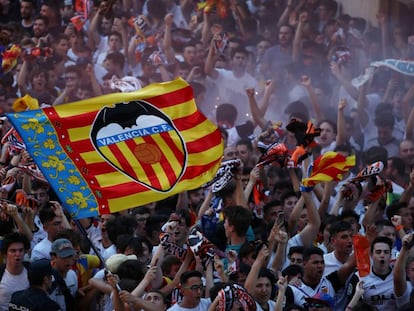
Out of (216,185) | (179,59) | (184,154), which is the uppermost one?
(184,154)

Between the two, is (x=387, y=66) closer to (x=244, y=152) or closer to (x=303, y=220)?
(x=244, y=152)

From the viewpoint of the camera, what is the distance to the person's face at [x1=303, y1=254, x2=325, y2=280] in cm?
1166

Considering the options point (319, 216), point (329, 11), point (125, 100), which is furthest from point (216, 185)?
point (329, 11)

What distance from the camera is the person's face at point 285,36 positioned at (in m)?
17.9

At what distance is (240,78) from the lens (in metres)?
Result: 17.5

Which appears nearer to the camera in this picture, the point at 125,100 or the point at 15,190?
the point at 125,100

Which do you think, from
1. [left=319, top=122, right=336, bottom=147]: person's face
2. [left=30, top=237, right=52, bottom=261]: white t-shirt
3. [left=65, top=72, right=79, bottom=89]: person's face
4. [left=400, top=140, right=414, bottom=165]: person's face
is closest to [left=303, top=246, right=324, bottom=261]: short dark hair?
[left=30, top=237, right=52, bottom=261]: white t-shirt

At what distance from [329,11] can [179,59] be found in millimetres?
1810

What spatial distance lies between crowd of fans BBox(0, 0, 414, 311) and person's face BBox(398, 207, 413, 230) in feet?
0.04

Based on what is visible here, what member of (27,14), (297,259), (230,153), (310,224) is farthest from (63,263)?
(27,14)

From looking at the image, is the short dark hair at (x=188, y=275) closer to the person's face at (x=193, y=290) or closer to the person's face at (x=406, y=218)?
the person's face at (x=193, y=290)

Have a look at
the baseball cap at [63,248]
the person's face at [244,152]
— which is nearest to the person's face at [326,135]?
the person's face at [244,152]

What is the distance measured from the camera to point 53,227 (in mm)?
12461

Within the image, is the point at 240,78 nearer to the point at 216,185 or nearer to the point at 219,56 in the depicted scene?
the point at 219,56
